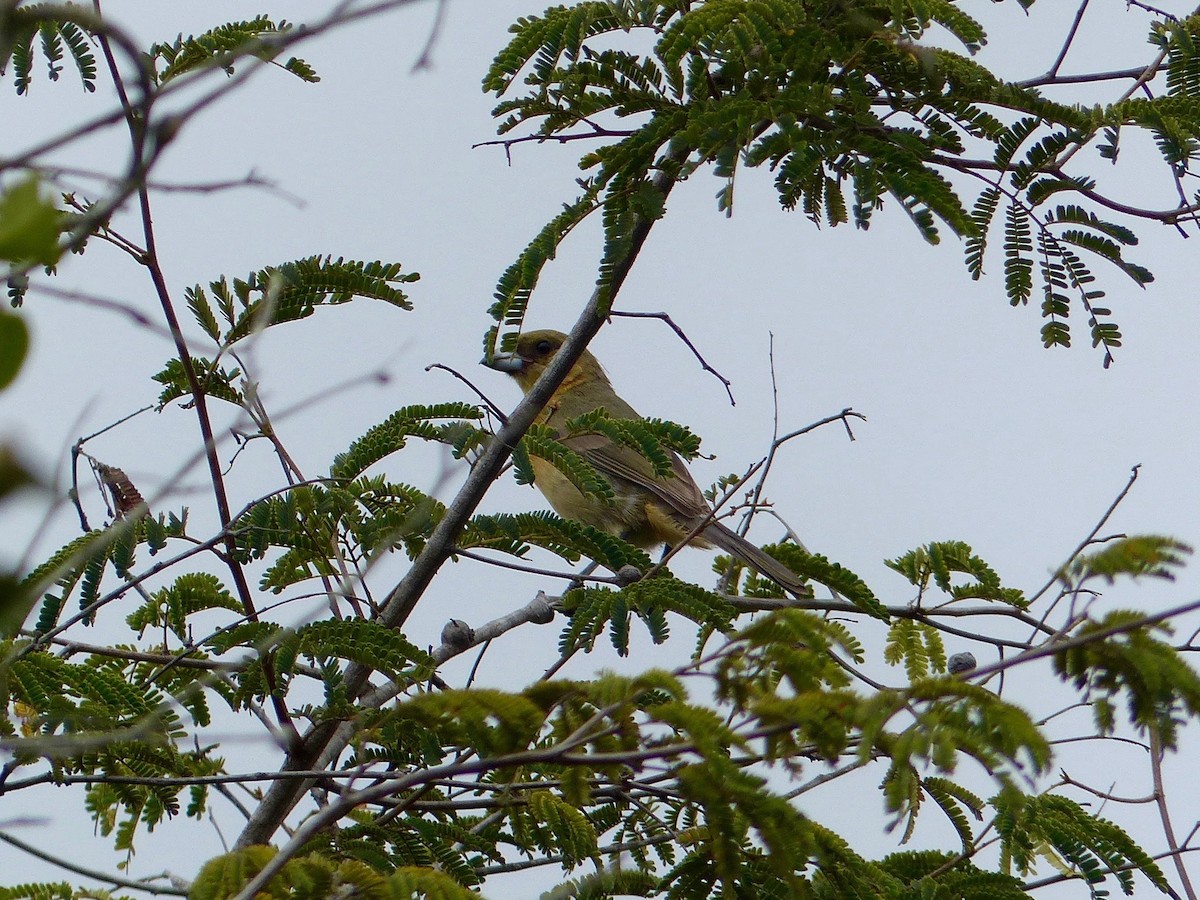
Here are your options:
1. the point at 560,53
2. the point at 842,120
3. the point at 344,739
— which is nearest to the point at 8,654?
the point at 344,739

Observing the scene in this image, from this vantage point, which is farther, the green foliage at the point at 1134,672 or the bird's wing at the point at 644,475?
the bird's wing at the point at 644,475

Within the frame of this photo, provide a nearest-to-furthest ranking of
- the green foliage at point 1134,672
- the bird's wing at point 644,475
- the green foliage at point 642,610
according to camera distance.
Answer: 1. the green foliage at point 1134,672
2. the green foliage at point 642,610
3. the bird's wing at point 644,475

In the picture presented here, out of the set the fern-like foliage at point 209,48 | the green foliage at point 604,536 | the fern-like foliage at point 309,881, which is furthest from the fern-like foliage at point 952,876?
the fern-like foliage at point 209,48

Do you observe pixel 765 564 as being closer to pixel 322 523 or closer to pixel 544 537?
pixel 544 537

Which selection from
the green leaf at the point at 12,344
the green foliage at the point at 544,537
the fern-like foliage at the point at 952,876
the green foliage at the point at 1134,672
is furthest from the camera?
the green foliage at the point at 544,537

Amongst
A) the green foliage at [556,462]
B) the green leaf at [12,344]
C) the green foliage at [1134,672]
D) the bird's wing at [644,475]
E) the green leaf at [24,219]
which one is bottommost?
the green leaf at [12,344]

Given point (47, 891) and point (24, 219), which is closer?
point (24, 219)

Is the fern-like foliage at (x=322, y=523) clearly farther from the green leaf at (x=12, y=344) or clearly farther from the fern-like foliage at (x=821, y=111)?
the green leaf at (x=12, y=344)

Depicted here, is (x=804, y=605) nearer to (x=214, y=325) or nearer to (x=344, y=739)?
(x=344, y=739)

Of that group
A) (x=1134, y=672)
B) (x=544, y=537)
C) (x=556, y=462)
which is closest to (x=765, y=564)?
(x=544, y=537)

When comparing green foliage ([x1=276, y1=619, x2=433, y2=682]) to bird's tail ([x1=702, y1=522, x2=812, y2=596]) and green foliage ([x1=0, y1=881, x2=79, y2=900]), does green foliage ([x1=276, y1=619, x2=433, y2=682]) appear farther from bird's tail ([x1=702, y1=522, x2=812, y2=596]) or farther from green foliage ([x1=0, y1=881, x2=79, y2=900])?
bird's tail ([x1=702, y1=522, x2=812, y2=596])

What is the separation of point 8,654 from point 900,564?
242 cm

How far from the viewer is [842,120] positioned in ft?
11.4

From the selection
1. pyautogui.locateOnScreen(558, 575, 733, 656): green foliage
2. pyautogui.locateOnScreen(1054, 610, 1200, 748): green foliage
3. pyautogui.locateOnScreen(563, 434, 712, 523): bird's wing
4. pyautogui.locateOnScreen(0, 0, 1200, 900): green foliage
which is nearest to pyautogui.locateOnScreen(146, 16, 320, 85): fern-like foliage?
pyautogui.locateOnScreen(0, 0, 1200, 900): green foliage
